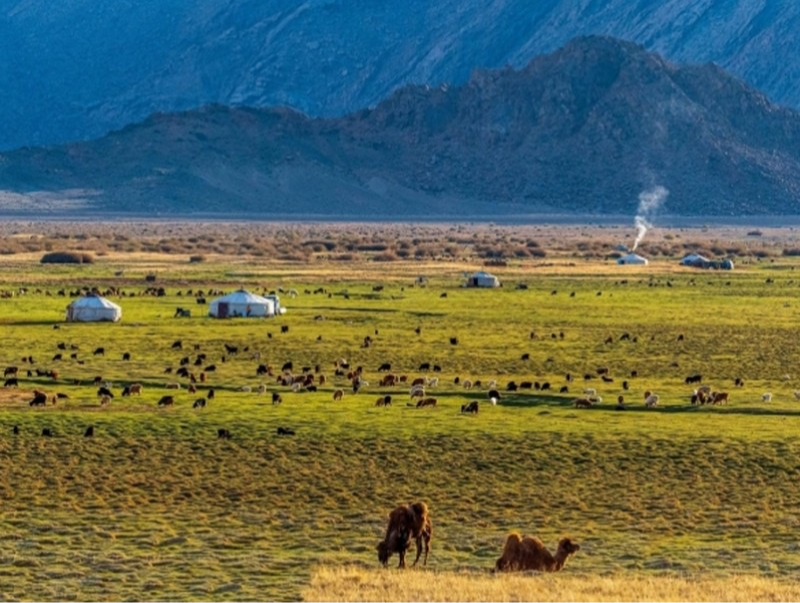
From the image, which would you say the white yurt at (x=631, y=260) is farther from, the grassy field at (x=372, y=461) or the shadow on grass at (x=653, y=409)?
the shadow on grass at (x=653, y=409)

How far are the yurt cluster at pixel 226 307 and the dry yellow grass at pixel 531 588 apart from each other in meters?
45.4

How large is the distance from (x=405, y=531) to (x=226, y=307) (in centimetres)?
4793

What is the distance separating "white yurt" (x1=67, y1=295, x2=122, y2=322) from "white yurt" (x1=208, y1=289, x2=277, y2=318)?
496 cm

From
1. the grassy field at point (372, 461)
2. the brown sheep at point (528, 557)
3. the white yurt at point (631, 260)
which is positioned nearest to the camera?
the brown sheep at point (528, 557)

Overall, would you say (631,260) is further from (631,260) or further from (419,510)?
(419,510)

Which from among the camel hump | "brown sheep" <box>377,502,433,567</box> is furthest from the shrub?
the camel hump

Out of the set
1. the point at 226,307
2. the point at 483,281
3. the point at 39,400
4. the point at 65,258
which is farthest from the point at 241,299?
the point at 65,258

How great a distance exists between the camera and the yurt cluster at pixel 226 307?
7212 cm

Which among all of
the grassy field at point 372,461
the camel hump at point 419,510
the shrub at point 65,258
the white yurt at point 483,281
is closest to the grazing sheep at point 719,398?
the grassy field at point 372,461

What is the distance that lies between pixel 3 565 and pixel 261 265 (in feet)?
318

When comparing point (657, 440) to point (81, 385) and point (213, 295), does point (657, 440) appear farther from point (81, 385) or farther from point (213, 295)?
point (213, 295)

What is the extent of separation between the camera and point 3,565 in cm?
2877

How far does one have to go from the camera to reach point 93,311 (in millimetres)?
71875

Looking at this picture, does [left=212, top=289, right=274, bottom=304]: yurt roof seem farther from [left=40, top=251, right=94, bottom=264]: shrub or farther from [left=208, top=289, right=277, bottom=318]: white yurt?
[left=40, top=251, right=94, bottom=264]: shrub
